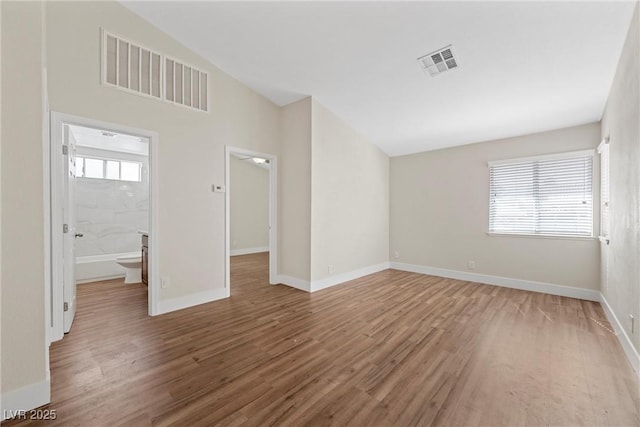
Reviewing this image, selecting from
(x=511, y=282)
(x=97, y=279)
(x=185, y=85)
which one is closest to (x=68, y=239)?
(x=185, y=85)

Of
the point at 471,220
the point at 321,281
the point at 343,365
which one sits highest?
the point at 471,220

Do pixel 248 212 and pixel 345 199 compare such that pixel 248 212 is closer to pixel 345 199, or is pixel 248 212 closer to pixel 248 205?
pixel 248 205

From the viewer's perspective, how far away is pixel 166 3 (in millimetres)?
2785

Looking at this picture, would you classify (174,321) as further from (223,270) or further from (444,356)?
(444,356)

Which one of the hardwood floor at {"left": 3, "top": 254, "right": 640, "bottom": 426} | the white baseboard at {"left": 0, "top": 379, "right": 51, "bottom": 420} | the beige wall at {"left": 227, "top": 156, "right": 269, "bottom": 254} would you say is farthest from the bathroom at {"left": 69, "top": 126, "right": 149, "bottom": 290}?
the white baseboard at {"left": 0, "top": 379, "right": 51, "bottom": 420}

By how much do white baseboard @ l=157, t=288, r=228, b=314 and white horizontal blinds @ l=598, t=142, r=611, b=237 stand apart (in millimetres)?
4944

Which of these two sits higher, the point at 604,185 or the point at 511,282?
the point at 604,185

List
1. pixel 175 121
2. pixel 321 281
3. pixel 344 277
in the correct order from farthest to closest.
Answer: pixel 344 277 → pixel 321 281 → pixel 175 121

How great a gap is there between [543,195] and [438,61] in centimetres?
286

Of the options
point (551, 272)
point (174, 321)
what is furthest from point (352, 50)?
point (551, 272)

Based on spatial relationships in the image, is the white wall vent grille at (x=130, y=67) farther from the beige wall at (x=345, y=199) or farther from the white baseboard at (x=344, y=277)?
the white baseboard at (x=344, y=277)

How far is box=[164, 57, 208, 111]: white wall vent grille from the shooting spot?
10.8 ft

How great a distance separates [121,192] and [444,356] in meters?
6.66

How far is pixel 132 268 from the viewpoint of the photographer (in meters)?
4.53
